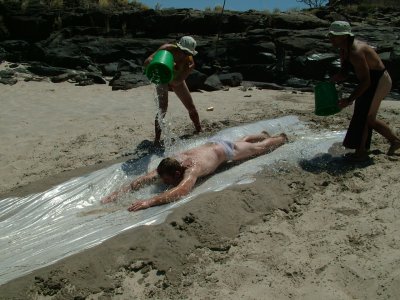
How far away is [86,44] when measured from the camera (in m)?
14.9

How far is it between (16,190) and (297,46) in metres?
9.15

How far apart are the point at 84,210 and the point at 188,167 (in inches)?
45.3

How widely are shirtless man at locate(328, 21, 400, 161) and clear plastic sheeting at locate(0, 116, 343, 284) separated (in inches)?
21.3

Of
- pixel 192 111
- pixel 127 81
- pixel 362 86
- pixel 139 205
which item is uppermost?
pixel 362 86

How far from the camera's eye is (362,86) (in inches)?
192

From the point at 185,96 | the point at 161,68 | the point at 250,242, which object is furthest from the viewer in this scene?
the point at 185,96

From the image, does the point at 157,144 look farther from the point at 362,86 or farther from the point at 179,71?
the point at 362,86

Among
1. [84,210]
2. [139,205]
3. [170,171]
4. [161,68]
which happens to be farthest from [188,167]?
[161,68]

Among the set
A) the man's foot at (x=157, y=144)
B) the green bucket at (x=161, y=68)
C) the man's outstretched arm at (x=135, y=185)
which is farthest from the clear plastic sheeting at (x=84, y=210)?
the green bucket at (x=161, y=68)

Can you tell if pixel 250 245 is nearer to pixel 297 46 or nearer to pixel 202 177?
pixel 202 177

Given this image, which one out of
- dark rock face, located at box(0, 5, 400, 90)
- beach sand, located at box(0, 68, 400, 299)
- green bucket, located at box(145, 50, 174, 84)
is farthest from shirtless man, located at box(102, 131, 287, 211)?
dark rock face, located at box(0, 5, 400, 90)

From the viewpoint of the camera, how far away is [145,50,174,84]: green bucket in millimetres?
5277

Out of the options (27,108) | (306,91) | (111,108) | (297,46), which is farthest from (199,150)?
(297,46)

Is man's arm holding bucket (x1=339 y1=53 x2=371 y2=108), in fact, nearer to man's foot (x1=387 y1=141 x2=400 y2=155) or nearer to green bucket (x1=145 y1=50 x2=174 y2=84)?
man's foot (x1=387 y1=141 x2=400 y2=155)
